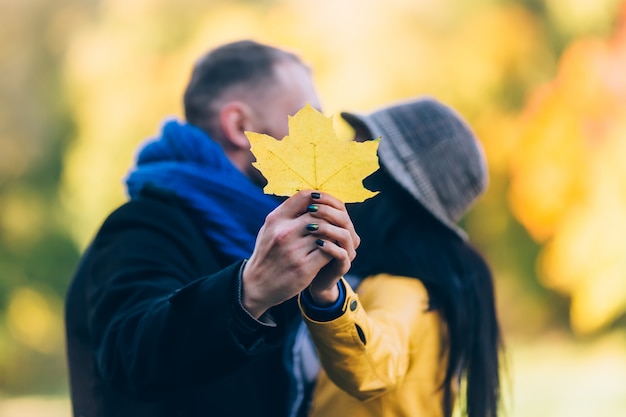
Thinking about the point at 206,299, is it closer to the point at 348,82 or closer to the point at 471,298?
the point at 471,298

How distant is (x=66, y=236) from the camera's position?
6.91 metres

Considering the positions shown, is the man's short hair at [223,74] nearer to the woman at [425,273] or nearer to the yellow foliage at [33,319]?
the woman at [425,273]

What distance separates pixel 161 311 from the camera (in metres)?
1.20

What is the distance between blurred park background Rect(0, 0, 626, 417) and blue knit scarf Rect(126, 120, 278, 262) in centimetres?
441

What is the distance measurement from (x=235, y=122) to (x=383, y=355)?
1.91 feet

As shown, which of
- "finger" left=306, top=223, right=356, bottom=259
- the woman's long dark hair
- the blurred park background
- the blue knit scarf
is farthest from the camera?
the blurred park background

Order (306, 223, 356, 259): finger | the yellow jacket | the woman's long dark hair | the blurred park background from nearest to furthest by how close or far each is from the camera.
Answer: (306, 223, 356, 259): finger
the yellow jacket
the woman's long dark hair
the blurred park background

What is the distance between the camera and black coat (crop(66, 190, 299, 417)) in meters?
1.17

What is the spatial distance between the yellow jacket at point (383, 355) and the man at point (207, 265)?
85mm

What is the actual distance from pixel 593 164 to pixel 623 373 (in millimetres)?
1490

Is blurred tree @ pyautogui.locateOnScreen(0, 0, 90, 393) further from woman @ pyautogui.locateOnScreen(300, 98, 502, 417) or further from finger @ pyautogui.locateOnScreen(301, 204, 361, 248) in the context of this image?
finger @ pyautogui.locateOnScreen(301, 204, 361, 248)

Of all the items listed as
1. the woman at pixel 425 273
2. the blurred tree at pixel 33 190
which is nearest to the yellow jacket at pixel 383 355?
the woman at pixel 425 273

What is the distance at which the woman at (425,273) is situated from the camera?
1572 mm

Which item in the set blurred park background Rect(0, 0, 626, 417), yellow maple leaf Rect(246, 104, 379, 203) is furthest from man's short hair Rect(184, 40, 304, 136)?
blurred park background Rect(0, 0, 626, 417)
